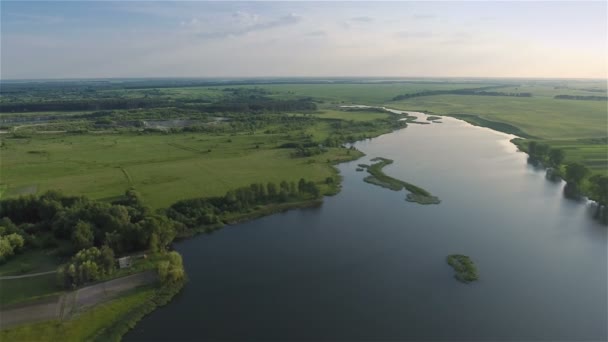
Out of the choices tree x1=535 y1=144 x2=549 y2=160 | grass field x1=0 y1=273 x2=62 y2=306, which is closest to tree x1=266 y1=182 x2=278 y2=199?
grass field x1=0 y1=273 x2=62 y2=306

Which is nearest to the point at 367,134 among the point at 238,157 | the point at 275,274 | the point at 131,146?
the point at 238,157

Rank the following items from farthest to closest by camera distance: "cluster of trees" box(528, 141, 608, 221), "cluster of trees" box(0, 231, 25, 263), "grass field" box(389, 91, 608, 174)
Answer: "grass field" box(389, 91, 608, 174) < "cluster of trees" box(528, 141, 608, 221) < "cluster of trees" box(0, 231, 25, 263)

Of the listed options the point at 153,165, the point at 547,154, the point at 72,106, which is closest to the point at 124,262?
the point at 153,165

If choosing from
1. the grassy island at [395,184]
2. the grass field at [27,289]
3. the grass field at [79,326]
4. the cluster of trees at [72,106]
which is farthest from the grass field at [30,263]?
the cluster of trees at [72,106]

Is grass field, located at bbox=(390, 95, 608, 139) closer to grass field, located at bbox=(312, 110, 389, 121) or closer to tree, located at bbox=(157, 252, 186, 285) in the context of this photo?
grass field, located at bbox=(312, 110, 389, 121)

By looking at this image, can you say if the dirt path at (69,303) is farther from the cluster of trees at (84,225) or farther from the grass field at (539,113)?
the grass field at (539,113)
